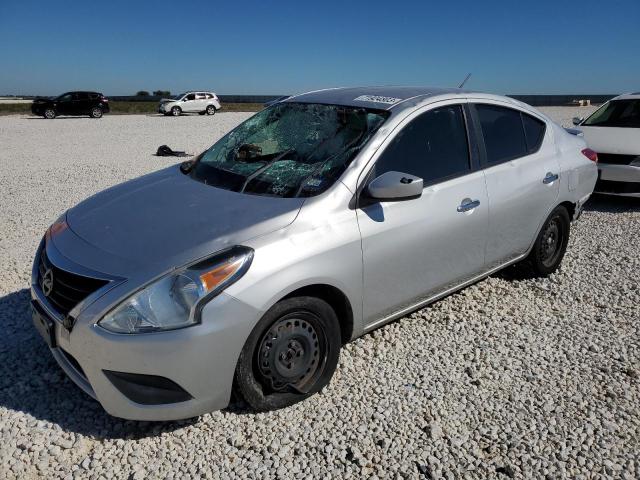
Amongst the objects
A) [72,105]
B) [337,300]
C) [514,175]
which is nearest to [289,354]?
[337,300]

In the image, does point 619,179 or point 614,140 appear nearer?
point 619,179

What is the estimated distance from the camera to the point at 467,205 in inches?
144

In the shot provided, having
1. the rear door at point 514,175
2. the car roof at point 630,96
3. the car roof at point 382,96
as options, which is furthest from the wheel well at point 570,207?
the car roof at point 630,96

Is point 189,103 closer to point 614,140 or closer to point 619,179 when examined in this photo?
point 614,140

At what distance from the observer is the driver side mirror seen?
9.95ft

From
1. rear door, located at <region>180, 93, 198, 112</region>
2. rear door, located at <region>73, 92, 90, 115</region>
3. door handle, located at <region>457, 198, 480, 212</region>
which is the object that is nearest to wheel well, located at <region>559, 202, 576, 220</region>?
door handle, located at <region>457, 198, 480, 212</region>

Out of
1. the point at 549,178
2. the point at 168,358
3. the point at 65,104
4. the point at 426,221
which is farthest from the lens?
the point at 65,104

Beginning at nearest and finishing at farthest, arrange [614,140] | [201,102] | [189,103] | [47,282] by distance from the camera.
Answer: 1. [47,282]
2. [614,140]
3. [189,103]
4. [201,102]

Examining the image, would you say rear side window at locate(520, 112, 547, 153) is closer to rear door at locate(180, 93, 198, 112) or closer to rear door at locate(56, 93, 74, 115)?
rear door at locate(56, 93, 74, 115)

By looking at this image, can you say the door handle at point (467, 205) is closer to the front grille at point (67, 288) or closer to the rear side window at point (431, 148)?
the rear side window at point (431, 148)

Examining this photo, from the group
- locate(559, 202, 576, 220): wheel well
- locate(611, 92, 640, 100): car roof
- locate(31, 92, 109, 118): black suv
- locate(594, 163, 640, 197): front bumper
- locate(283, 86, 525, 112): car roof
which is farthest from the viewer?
locate(31, 92, 109, 118): black suv

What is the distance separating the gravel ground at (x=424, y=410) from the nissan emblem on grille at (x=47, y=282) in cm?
67

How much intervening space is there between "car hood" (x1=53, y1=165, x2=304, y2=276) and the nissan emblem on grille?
14 cm

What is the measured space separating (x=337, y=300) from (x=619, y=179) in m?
5.79
